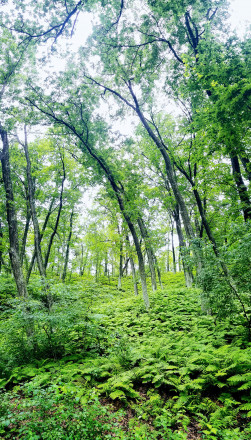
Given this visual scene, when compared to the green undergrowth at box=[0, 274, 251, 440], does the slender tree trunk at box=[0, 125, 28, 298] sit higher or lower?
higher

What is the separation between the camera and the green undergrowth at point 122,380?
9.84ft

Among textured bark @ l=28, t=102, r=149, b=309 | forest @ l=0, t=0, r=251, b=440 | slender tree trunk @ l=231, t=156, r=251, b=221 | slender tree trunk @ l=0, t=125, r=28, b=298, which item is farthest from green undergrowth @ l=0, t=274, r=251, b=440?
slender tree trunk @ l=231, t=156, r=251, b=221

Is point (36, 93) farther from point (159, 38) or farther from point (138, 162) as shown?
point (138, 162)

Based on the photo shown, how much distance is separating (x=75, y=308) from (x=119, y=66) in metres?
10.9

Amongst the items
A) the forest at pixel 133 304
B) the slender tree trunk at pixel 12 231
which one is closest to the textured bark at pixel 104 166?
the forest at pixel 133 304

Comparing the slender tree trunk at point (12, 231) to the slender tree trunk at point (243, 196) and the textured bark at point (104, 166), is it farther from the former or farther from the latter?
the slender tree trunk at point (243, 196)

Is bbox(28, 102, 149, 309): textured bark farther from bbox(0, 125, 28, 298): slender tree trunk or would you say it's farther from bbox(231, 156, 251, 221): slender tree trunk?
bbox(231, 156, 251, 221): slender tree trunk

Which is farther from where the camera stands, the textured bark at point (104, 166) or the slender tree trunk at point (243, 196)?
the textured bark at point (104, 166)

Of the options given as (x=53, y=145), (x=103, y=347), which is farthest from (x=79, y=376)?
(x=53, y=145)

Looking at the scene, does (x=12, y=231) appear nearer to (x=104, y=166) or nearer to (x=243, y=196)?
(x=104, y=166)

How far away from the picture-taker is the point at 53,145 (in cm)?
1563

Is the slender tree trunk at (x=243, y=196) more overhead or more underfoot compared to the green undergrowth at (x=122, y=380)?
more overhead

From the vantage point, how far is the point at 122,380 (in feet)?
14.3

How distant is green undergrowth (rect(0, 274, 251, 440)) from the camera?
300 centimetres
